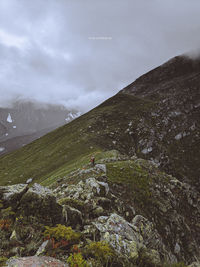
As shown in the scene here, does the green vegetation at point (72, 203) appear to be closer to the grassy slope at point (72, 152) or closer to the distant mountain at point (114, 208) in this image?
the distant mountain at point (114, 208)

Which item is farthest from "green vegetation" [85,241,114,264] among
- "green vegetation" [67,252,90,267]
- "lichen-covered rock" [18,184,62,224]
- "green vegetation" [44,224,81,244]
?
"lichen-covered rock" [18,184,62,224]

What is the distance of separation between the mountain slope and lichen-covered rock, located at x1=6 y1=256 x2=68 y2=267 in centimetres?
2496

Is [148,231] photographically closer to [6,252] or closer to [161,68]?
[6,252]

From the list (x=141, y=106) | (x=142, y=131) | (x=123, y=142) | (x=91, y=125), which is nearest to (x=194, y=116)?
(x=141, y=106)

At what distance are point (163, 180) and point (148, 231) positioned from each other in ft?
31.5

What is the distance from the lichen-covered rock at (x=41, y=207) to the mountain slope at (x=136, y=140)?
22821 millimetres

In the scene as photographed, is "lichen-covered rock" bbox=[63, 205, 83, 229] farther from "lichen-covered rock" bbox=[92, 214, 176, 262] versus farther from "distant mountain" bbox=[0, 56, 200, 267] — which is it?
"lichen-covered rock" bbox=[92, 214, 176, 262]

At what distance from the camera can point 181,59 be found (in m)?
125

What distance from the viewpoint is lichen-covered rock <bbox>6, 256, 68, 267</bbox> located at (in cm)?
432

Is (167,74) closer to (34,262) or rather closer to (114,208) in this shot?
(114,208)

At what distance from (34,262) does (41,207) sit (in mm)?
2354

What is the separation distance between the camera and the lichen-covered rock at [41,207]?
20.8 feet

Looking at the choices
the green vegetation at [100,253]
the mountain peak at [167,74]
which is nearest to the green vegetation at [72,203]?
the green vegetation at [100,253]

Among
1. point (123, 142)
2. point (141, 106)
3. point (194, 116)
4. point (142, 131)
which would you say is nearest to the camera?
point (123, 142)
